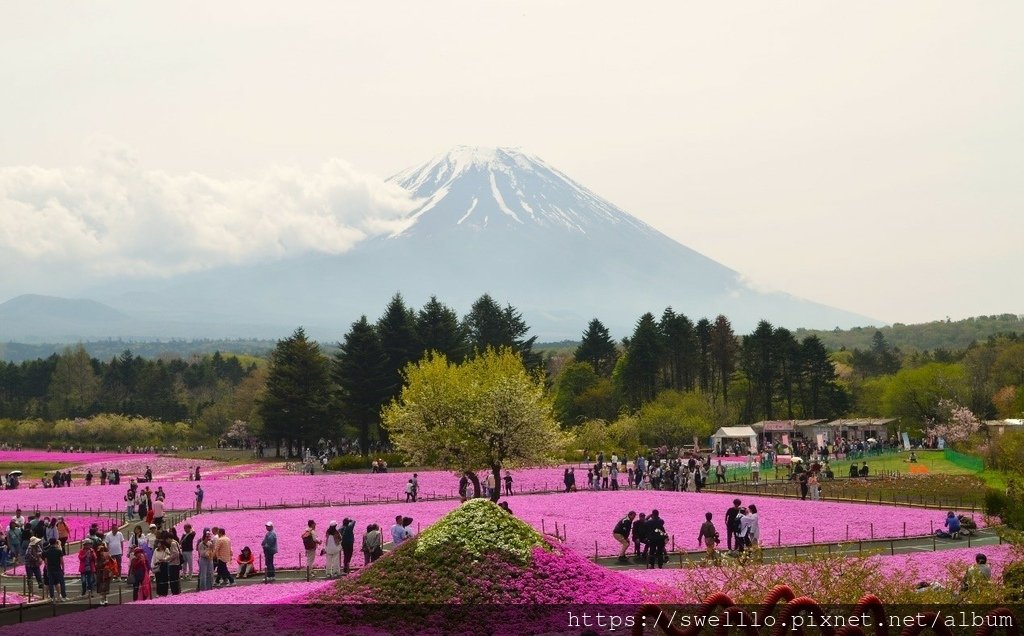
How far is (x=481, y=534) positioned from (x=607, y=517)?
63.9 ft

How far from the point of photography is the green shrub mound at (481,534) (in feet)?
73.2

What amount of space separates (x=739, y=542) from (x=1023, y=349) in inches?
3034

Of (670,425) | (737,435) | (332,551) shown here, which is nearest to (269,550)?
(332,551)

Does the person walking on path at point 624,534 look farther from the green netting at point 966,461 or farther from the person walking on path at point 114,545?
the green netting at point 966,461

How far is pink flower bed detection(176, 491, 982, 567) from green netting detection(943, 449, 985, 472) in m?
19.6

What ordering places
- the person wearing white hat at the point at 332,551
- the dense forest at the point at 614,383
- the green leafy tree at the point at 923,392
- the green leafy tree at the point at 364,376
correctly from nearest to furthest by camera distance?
1. the person wearing white hat at the point at 332,551
2. the green leafy tree at the point at 364,376
3. the dense forest at the point at 614,383
4. the green leafy tree at the point at 923,392

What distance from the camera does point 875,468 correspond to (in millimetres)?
64812

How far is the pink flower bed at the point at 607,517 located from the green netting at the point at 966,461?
1962cm

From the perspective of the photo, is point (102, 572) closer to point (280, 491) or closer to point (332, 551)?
point (332, 551)

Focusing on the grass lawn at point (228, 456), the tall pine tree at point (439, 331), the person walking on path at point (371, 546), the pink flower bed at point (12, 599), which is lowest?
the pink flower bed at point (12, 599)

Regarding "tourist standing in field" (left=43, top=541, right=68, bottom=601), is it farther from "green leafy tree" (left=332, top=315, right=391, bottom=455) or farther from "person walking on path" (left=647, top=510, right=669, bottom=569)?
"green leafy tree" (left=332, top=315, right=391, bottom=455)

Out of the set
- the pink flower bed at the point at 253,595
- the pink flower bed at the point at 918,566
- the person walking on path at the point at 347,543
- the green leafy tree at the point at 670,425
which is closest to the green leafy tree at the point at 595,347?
the green leafy tree at the point at 670,425

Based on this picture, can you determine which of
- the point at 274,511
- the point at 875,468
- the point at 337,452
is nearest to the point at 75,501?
the point at 274,511

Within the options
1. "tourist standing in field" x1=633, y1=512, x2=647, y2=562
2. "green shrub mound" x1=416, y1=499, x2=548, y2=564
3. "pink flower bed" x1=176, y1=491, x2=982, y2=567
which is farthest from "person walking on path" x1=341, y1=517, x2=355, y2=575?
"tourist standing in field" x1=633, y1=512, x2=647, y2=562
